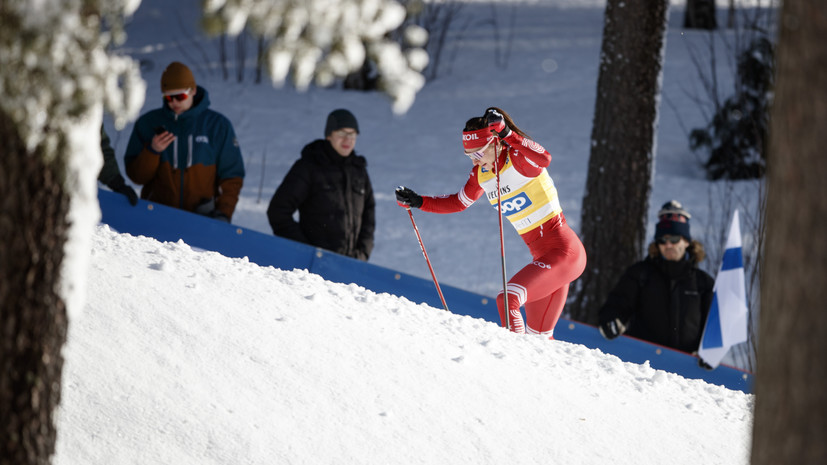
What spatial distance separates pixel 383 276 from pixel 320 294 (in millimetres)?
1113

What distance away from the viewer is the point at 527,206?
475 centimetres

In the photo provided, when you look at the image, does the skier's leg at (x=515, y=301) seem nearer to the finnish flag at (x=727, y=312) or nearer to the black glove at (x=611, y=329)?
the black glove at (x=611, y=329)

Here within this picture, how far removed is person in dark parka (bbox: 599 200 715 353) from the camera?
17.3 feet

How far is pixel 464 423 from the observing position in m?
3.37

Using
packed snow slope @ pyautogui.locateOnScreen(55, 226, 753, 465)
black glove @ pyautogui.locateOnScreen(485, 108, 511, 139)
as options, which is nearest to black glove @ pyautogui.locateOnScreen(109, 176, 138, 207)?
packed snow slope @ pyautogui.locateOnScreen(55, 226, 753, 465)

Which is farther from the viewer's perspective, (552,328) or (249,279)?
(552,328)

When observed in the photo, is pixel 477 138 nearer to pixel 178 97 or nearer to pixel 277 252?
pixel 277 252

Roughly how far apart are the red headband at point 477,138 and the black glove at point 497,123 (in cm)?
4

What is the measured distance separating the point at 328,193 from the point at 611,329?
6.01 feet

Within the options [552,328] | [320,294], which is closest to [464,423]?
[320,294]

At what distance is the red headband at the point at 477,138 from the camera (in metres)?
4.56

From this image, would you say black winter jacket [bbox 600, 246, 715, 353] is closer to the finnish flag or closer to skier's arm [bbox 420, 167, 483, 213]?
the finnish flag

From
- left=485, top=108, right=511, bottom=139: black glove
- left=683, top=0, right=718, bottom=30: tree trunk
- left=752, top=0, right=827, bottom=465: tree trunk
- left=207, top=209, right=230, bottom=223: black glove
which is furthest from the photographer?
left=683, top=0, right=718, bottom=30: tree trunk

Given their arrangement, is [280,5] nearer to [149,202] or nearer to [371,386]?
[371,386]
